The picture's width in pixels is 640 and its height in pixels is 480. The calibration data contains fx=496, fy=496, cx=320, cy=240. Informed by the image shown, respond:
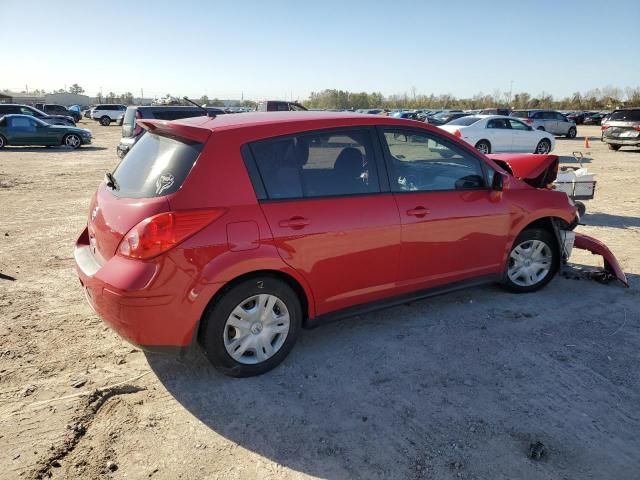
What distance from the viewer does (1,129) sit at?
20172 mm

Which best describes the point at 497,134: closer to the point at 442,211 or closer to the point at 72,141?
the point at 442,211

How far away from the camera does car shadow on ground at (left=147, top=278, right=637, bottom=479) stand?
8.89 ft

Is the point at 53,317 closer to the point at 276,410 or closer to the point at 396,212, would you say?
the point at 276,410

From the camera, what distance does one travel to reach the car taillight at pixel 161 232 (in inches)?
116

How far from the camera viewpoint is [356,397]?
321cm

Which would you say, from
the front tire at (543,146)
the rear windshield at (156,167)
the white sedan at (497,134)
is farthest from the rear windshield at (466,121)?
the rear windshield at (156,167)

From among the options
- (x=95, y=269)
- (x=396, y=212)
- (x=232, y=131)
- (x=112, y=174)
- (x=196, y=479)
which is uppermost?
(x=232, y=131)

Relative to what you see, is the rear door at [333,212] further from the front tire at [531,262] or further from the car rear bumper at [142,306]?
the front tire at [531,262]

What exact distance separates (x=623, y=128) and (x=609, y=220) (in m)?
15.6

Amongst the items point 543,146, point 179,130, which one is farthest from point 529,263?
point 543,146

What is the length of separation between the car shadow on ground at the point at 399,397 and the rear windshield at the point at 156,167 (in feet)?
3.62

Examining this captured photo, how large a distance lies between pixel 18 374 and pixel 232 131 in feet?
7.32

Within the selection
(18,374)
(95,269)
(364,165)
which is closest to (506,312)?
(364,165)

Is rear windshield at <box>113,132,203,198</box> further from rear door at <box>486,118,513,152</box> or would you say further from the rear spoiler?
rear door at <box>486,118,513,152</box>
